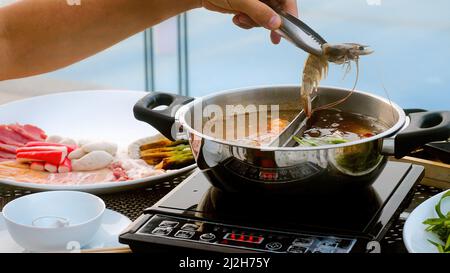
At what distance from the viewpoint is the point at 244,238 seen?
1237mm

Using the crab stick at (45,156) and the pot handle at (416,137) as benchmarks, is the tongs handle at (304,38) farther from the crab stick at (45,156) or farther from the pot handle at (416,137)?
the crab stick at (45,156)

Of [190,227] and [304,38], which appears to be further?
[304,38]

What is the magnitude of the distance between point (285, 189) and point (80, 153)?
2.30ft

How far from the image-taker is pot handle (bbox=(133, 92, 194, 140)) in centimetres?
147

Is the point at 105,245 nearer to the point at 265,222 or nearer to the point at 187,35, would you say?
the point at 265,222

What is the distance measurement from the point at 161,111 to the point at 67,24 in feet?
2.04

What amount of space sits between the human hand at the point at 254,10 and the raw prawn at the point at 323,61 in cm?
11

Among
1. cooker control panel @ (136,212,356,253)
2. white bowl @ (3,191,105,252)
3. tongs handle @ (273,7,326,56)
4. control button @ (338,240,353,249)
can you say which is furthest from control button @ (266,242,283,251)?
tongs handle @ (273,7,326,56)

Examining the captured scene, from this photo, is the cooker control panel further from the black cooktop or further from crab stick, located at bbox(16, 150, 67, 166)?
crab stick, located at bbox(16, 150, 67, 166)

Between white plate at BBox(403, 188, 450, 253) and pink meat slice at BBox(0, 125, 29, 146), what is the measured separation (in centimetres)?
105

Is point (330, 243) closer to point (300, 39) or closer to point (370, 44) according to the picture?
point (300, 39)

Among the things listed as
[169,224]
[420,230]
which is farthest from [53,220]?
[420,230]

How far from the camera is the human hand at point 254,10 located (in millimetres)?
1515
